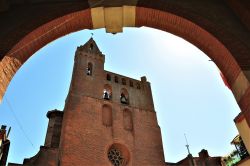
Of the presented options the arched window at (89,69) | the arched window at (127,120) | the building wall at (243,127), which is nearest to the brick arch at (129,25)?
the building wall at (243,127)

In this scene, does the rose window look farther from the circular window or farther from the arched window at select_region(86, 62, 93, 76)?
the arched window at select_region(86, 62, 93, 76)

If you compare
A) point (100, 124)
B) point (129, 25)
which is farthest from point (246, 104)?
point (100, 124)

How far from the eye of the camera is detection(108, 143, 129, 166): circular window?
1773 cm

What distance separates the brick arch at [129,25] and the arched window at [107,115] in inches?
666

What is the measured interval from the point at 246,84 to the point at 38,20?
238 centimetres

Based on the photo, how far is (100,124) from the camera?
61.5ft

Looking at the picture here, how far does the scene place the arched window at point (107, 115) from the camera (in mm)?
19628

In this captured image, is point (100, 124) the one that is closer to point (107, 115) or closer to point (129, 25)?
point (107, 115)

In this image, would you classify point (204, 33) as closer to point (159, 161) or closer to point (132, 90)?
point (159, 161)

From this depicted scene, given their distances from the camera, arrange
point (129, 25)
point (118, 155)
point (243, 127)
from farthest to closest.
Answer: point (118, 155) → point (243, 127) → point (129, 25)

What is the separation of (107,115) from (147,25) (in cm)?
1777

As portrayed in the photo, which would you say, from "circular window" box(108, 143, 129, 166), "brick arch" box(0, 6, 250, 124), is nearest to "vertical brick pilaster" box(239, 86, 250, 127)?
"brick arch" box(0, 6, 250, 124)

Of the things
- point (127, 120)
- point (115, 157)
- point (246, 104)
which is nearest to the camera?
point (246, 104)

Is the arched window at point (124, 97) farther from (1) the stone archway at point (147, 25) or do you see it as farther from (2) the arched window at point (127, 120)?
(1) the stone archway at point (147, 25)
